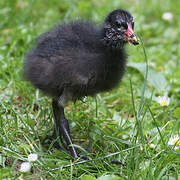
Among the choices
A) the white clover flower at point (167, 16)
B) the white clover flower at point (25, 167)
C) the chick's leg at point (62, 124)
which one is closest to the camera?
the white clover flower at point (25, 167)

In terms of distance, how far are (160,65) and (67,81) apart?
2.66m

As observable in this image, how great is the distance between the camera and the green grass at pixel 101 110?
3.23 meters

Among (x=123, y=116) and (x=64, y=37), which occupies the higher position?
(x=64, y=37)

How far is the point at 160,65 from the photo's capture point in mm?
5676

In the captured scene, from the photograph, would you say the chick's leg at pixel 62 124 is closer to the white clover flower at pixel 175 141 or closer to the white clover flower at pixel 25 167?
the white clover flower at pixel 25 167

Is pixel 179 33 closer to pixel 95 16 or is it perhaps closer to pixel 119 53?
pixel 95 16

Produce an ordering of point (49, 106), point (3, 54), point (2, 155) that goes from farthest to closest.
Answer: point (3, 54), point (49, 106), point (2, 155)

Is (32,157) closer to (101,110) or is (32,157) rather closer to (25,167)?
(25,167)

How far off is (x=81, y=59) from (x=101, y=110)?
1258 millimetres

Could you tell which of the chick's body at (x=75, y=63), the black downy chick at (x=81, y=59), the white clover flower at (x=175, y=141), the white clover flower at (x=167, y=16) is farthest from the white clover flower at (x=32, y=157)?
the white clover flower at (x=167, y=16)

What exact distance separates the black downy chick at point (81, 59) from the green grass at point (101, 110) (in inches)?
10.4

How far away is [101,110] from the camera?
4.46 meters

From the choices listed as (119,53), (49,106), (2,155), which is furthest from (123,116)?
(2,155)

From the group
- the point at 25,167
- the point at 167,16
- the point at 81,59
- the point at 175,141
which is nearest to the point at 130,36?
the point at 81,59
